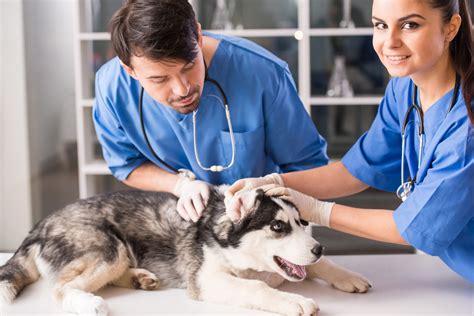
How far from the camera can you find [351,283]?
55.2 inches

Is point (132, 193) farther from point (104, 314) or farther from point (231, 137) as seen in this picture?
point (104, 314)

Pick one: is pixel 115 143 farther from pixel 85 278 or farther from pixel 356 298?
pixel 356 298

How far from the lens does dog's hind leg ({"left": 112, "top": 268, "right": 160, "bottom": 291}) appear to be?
56.3 inches

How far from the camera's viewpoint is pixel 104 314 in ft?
4.16

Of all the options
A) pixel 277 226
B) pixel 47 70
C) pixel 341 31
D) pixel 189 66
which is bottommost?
pixel 277 226

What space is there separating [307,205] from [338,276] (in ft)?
0.59

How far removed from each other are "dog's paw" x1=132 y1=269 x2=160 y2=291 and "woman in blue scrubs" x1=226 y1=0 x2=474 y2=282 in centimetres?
25

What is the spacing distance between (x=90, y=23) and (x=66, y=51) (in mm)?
281

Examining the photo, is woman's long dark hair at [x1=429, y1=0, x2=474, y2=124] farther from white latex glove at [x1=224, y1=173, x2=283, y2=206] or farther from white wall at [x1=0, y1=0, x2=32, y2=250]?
white wall at [x1=0, y1=0, x2=32, y2=250]

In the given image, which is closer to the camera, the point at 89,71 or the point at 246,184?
the point at 246,184

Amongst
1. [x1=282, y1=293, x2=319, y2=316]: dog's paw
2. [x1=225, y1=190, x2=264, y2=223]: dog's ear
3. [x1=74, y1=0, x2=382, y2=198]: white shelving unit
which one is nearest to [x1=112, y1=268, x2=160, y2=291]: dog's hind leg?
[x1=225, y1=190, x2=264, y2=223]: dog's ear

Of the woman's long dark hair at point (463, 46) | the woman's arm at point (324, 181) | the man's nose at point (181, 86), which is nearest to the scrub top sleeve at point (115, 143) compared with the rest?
the man's nose at point (181, 86)

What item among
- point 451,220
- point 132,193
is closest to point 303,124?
point 132,193

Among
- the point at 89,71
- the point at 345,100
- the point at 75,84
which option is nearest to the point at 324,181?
the point at 345,100
